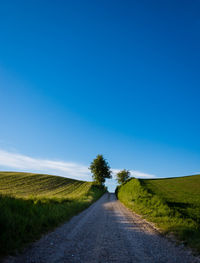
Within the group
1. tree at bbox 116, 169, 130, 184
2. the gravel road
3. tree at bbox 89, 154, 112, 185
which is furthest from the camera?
tree at bbox 116, 169, 130, 184

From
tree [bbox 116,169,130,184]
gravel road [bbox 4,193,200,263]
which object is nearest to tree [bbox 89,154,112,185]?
tree [bbox 116,169,130,184]

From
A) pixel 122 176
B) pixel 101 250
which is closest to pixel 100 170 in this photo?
pixel 122 176

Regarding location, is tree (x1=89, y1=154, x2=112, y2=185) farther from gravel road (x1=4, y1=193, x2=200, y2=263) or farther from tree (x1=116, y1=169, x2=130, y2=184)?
gravel road (x1=4, y1=193, x2=200, y2=263)

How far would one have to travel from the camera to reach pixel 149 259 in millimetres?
4789

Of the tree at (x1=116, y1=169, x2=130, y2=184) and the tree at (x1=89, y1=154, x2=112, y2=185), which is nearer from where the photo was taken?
the tree at (x1=89, y1=154, x2=112, y2=185)

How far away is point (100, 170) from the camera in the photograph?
58781 millimetres

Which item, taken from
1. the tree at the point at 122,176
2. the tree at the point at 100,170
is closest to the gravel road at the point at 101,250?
the tree at the point at 100,170

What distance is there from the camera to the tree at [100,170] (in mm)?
58562

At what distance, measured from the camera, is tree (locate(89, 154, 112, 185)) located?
5856cm

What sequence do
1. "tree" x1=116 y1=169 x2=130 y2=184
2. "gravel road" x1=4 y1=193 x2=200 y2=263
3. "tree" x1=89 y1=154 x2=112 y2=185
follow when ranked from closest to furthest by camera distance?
"gravel road" x1=4 y1=193 x2=200 y2=263 → "tree" x1=89 y1=154 x2=112 y2=185 → "tree" x1=116 y1=169 x2=130 y2=184

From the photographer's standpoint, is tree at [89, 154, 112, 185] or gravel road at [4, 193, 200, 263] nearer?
gravel road at [4, 193, 200, 263]

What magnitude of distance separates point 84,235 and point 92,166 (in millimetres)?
53762

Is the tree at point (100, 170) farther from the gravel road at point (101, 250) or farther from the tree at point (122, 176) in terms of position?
the gravel road at point (101, 250)

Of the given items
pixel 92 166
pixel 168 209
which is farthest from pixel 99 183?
pixel 168 209
